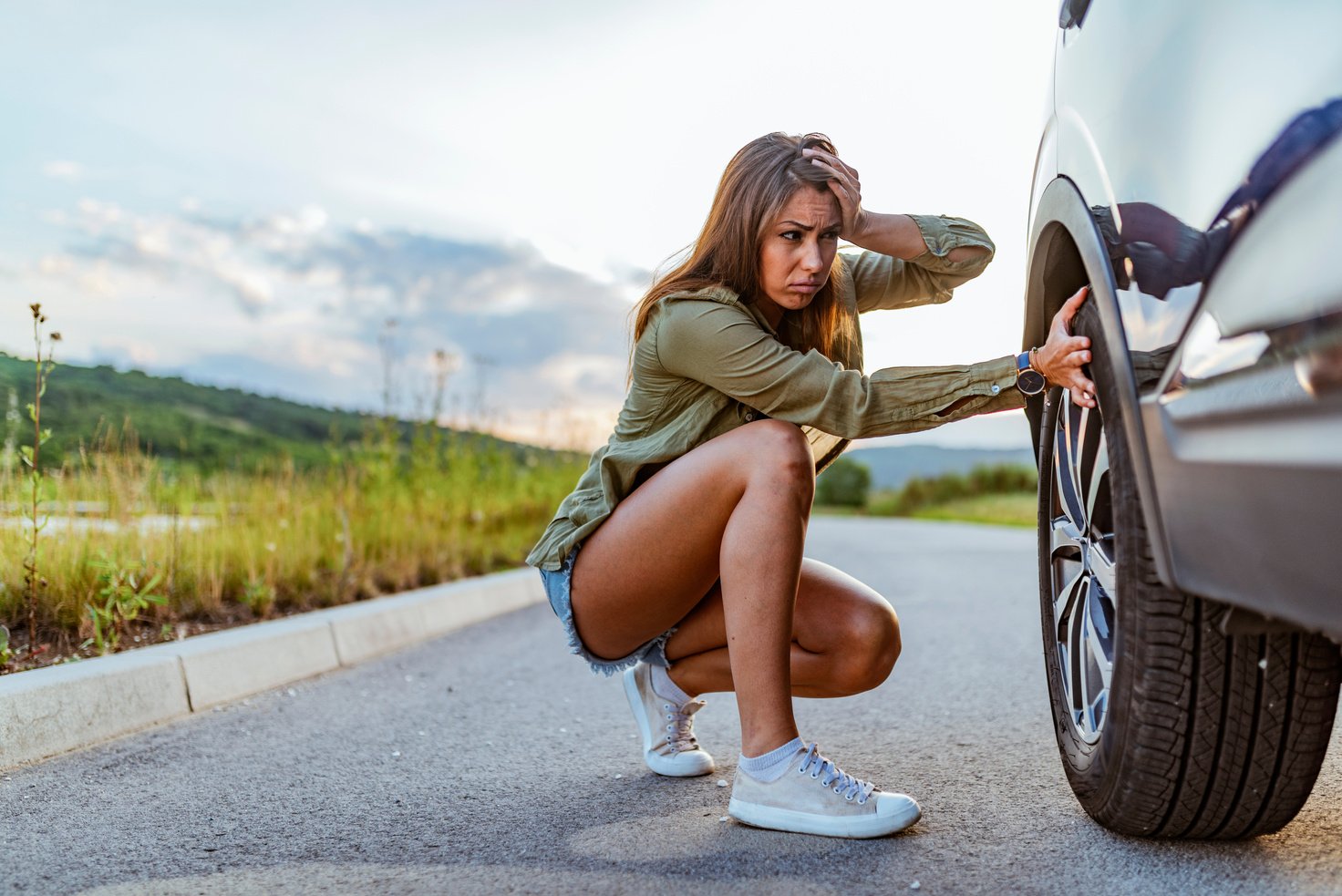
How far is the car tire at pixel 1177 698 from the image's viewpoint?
78.0 inches

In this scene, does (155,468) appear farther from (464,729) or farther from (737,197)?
(737,197)

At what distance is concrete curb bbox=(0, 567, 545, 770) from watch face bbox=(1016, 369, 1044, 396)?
280 centimetres

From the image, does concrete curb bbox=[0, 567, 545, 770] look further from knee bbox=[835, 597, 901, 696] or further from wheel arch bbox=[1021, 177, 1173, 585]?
wheel arch bbox=[1021, 177, 1173, 585]

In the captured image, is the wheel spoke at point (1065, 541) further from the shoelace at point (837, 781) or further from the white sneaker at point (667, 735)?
the white sneaker at point (667, 735)

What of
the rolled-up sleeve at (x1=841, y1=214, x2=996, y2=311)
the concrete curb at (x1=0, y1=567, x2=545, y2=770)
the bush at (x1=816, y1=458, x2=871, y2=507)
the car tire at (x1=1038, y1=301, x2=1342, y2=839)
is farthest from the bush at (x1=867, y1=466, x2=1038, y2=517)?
the car tire at (x1=1038, y1=301, x2=1342, y2=839)

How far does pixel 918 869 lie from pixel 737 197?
163 centimetres

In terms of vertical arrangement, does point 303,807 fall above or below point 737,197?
below

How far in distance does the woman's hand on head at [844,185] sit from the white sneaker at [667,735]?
1298 millimetres

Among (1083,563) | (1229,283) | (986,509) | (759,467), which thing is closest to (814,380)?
Answer: (759,467)

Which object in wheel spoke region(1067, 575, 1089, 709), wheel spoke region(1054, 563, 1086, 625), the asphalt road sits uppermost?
wheel spoke region(1054, 563, 1086, 625)

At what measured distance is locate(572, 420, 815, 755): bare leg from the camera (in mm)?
2627

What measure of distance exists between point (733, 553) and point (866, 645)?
536 mm

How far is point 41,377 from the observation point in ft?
13.5

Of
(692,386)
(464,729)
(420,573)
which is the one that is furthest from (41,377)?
(420,573)
